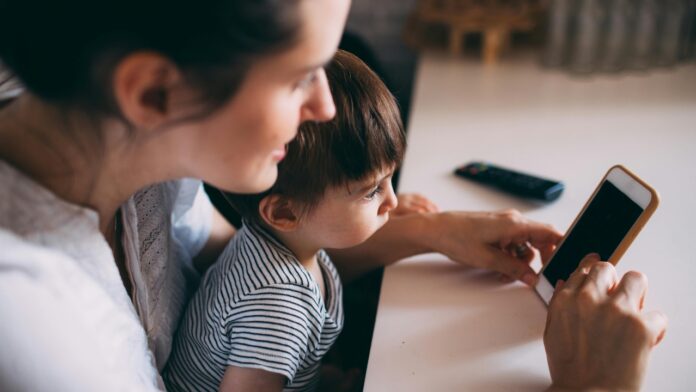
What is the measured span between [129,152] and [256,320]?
0.23 m

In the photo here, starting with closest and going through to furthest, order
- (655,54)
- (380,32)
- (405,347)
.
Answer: (405,347)
(655,54)
(380,32)

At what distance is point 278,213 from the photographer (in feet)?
2.32

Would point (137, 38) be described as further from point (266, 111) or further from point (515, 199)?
point (515, 199)

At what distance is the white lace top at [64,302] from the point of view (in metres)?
0.47

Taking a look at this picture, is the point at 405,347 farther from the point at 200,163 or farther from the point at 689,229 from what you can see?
the point at 689,229

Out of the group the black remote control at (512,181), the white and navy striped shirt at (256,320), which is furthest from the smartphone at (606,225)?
the white and navy striped shirt at (256,320)

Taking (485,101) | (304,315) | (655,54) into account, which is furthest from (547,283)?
(655,54)

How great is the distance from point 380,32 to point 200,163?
1.31 m

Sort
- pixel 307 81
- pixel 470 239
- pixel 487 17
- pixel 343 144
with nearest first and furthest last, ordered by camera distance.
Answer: pixel 307 81 → pixel 343 144 → pixel 470 239 → pixel 487 17

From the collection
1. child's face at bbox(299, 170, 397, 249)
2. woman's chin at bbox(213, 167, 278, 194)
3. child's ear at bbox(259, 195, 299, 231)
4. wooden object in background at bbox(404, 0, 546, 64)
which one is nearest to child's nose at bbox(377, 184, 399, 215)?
child's face at bbox(299, 170, 397, 249)

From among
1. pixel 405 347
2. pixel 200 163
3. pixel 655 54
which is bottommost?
pixel 405 347

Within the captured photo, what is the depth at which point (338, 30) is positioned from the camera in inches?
20.4

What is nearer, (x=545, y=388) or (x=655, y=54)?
(x=545, y=388)

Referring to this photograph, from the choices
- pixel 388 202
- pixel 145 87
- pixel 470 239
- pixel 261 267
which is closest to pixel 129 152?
pixel 145 87
